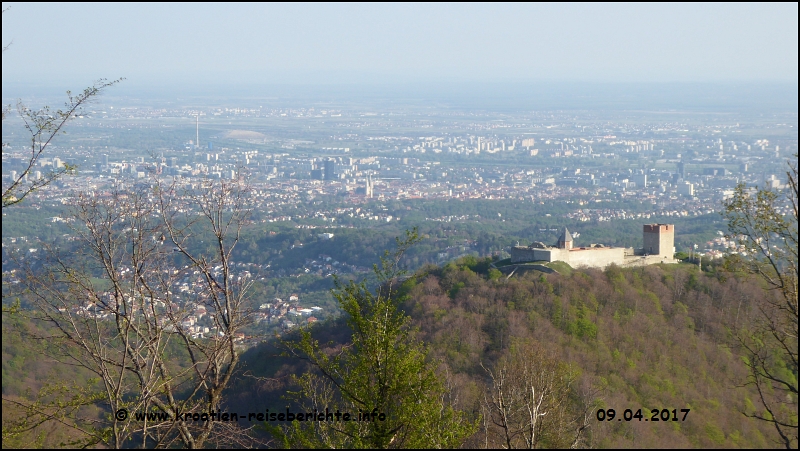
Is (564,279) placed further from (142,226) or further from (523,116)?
(523,116)

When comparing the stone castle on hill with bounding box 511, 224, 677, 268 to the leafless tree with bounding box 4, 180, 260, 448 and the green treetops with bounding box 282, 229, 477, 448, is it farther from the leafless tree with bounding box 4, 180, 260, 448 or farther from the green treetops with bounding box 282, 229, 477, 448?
the leafless tree with bounding box 4, 180, 260, 448

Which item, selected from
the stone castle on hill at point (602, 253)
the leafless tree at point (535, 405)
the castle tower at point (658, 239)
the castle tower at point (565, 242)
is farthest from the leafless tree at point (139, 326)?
the castle tower at point (658, 239)

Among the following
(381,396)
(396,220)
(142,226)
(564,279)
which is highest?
(142,226)

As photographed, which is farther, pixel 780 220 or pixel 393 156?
pixel 393 156

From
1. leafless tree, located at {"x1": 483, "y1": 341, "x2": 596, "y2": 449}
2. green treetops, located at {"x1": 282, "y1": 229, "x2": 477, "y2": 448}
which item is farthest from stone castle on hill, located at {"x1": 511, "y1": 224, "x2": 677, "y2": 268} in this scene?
green treetops, located at {"x1": 282, "y1": 229, "x2": 477, "y2": 448}

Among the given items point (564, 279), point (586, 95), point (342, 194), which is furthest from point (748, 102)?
point (564, 279)

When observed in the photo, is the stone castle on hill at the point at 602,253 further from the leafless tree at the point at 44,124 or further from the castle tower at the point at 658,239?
the leafless tree at the point at 44,124

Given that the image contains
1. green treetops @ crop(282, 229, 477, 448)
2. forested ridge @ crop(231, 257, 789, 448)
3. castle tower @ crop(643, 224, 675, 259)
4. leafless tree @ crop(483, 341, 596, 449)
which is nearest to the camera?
green treetops @ crop(282, 229, 477, 448)
